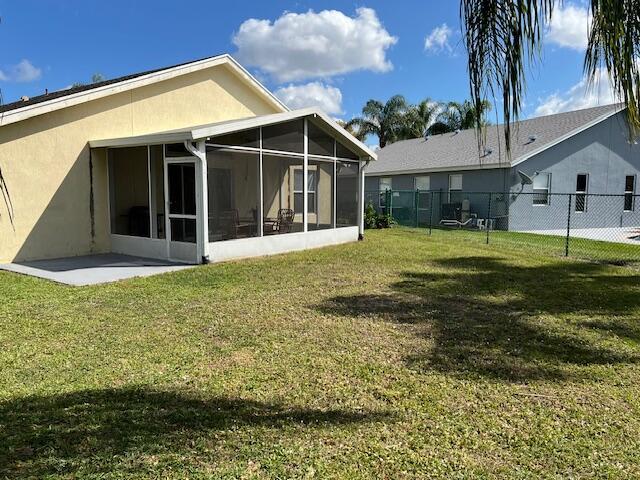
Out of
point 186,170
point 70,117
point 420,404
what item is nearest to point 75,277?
point 186,170

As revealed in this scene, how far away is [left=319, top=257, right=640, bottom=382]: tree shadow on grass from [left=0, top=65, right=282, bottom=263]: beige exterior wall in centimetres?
718

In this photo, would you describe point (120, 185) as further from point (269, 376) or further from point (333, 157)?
point (269, 376)

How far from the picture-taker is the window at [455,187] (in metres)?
20.6

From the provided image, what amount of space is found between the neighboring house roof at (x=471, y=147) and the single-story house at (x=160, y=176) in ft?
22.9

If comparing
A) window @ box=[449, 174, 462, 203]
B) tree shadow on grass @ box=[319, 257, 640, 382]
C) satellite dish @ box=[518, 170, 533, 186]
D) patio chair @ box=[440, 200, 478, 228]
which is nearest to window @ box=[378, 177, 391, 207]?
window @ box=[449, 174, 462, 203]

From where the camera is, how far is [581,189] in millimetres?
20422

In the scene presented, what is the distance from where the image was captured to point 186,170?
1030 centimetres

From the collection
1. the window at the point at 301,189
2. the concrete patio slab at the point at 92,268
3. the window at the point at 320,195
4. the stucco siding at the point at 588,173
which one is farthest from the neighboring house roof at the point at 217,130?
the stucco siding at the point at 588,173

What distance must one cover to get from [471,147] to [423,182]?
2.62m

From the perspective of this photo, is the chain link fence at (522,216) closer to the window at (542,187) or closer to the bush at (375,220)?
the window at (542,187)

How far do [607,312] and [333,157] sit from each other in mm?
8585

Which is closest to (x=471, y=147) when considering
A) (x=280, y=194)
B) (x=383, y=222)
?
(x=383, y=222)

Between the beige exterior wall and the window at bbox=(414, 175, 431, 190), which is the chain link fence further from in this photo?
the beige exterior wall

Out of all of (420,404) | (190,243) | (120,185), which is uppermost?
(120,185)
